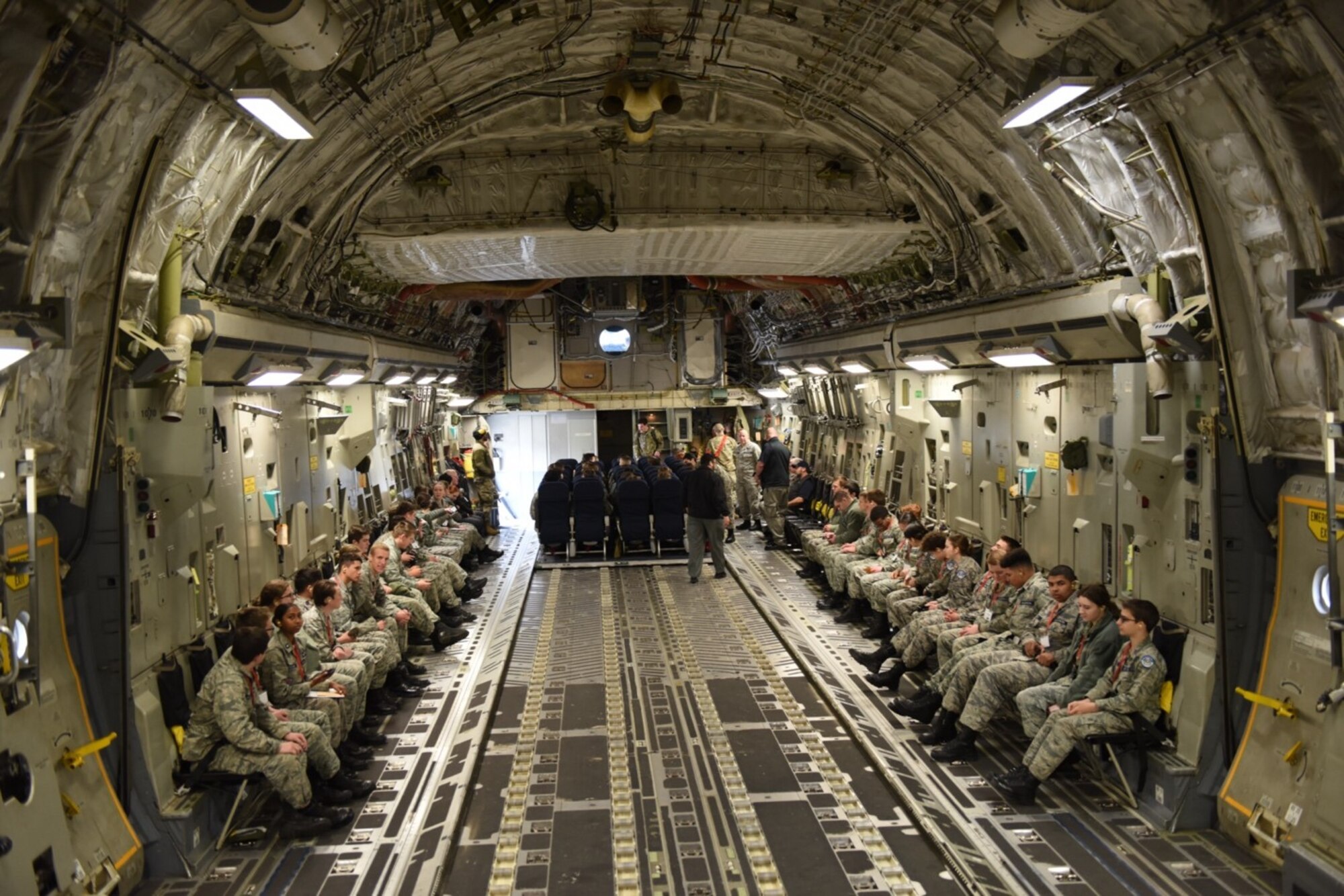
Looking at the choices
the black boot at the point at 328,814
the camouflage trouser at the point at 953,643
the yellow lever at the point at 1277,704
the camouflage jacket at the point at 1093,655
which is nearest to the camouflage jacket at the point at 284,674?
the black boot at the point at 328,814

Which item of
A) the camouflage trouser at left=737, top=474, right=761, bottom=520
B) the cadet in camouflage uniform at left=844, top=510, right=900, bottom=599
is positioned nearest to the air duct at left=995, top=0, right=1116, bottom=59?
the cadet in camouflage uniform at left=844, top=510, right=900, bottom=599

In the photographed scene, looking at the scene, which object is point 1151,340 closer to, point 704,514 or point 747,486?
point 704,514

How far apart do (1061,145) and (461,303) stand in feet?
39.0

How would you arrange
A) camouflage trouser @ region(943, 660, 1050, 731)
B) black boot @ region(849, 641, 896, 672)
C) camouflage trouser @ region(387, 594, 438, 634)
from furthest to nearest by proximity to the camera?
camouflage trouser @ region(387, 594, 438, 634), black boot @ region(849, 641, 896, 672), camouflage trouser @ region(943, 660, 1050, 731)

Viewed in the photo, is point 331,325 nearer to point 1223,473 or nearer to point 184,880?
point 184,880

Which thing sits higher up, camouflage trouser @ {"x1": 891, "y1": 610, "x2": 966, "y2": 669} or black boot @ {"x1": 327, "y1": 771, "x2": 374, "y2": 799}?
camouflage trouser @ {"x1": 891, "y1": 610, "x2": 966, "y2": 669}

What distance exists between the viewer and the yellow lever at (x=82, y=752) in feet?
14.9

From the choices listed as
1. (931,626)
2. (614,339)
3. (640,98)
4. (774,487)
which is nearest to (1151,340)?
(931,626)

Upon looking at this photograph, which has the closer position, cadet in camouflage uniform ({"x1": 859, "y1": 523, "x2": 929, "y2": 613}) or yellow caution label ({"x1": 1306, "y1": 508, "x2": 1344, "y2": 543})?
yellow caution label ({"x1": 1306, "y1": 508, "x2": 1344, "y2": 543})

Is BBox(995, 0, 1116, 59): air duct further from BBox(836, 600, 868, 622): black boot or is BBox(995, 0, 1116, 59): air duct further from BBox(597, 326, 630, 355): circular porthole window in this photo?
BBox(597, 326, 630, 355): circular porthole window

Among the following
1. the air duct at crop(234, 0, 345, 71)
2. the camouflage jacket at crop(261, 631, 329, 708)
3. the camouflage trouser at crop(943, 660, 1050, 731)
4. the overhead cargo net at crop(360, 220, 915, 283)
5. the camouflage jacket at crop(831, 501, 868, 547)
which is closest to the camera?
the air duct at crop(234, 0, 345, 71)

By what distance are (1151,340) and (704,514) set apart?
712 cm

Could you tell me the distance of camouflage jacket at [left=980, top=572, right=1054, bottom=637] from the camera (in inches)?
277

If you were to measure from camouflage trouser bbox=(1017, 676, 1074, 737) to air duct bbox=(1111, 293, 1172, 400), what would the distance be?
1.77m
